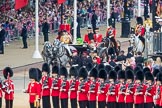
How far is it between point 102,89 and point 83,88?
67 cm

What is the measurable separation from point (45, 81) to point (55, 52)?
10.5 m

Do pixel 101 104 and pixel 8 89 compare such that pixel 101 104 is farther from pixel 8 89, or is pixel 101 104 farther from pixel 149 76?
pixel 8 89

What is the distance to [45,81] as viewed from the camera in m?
39.8

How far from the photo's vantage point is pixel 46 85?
40.0m

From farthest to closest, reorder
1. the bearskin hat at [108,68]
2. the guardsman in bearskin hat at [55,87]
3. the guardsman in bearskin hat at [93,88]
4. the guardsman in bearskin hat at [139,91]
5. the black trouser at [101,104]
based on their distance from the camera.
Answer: the bearskin hat at [108,68] → the guardsman in bearskin hat at [55,87] → the black trouser at [101,104] → the guardsman in bearskin hat at [93,88] → the guardsman in bearskin hat at [139,91]

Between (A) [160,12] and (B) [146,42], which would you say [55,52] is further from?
(A) [160,12]

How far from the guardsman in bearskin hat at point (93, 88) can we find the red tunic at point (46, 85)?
4.49ft

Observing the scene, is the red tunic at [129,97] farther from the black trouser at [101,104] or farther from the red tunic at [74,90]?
the red tunic at [74,90]

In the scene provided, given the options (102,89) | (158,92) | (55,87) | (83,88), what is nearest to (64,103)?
(55,87)

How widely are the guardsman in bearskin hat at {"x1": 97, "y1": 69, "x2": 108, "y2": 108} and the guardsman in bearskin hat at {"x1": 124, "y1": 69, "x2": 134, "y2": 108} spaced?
74 cm

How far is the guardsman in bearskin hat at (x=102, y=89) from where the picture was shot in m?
39.0

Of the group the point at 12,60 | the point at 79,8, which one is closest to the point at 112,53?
the point at 12,60

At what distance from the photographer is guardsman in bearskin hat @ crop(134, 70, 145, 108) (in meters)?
38.4

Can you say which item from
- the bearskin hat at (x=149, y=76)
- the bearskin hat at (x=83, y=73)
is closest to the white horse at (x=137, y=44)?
the bearskin hat at (x=83, y=73)
